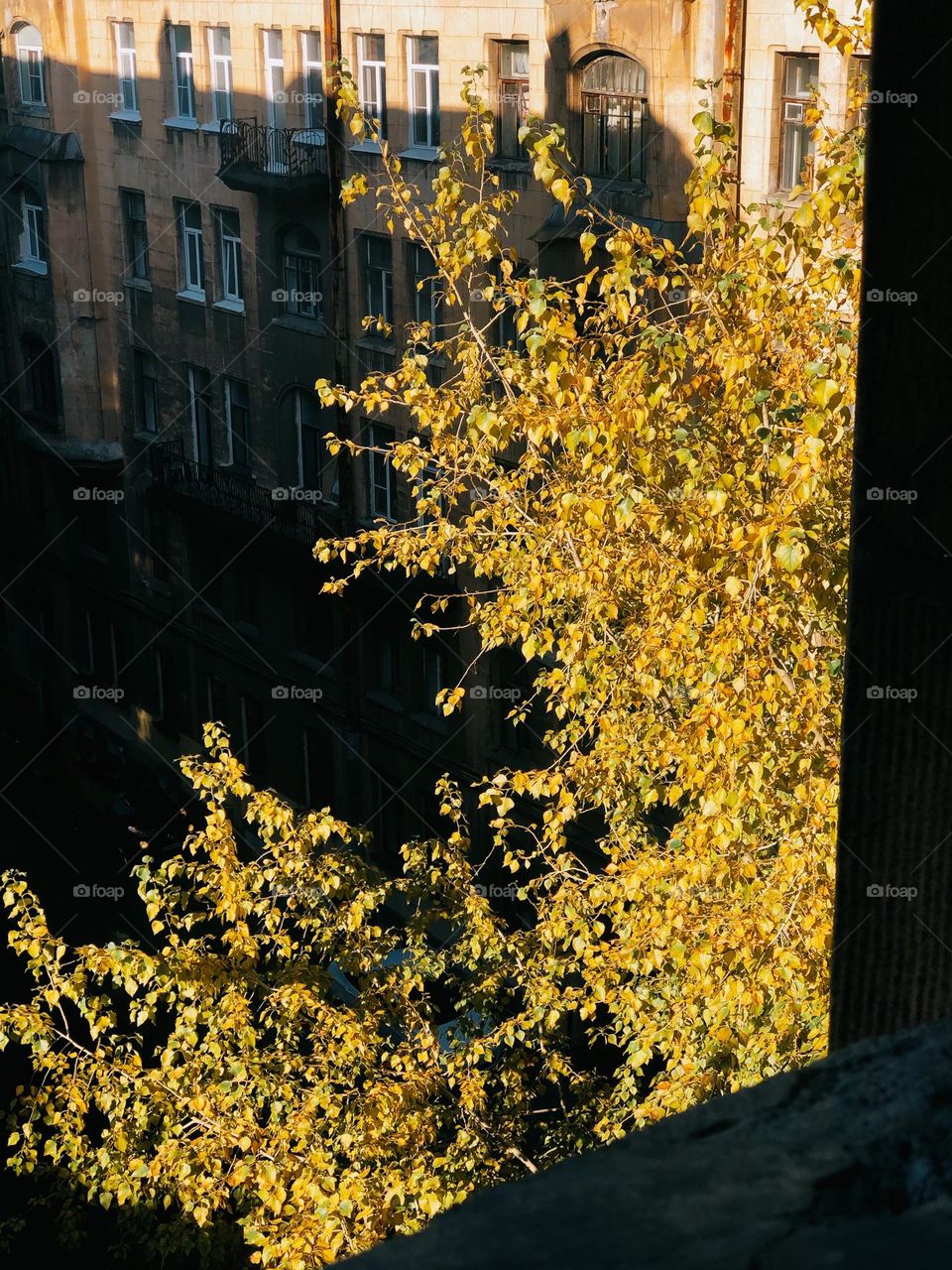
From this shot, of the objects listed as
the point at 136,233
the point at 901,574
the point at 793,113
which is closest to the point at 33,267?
the point at 136,233

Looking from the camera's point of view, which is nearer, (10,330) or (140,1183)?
(140,1183)

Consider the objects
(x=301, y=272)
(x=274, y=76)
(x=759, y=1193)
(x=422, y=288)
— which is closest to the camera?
(x=759, y=1193)

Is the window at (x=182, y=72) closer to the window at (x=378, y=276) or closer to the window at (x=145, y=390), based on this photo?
the window at (x=145, y=390)

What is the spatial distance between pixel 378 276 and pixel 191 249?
5691 millimetres

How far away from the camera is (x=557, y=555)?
8570 millimetres

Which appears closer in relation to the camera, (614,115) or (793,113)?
(793,113)

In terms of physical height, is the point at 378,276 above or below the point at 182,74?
below

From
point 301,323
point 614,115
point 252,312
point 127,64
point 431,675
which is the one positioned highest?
point 127,64

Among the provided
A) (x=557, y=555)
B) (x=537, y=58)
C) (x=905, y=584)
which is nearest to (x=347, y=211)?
(x=537, y=58)

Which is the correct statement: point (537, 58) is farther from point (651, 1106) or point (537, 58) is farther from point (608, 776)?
point (651, 1106)

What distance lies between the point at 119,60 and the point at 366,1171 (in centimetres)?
2344

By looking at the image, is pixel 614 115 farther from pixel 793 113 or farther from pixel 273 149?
pixel 273 149

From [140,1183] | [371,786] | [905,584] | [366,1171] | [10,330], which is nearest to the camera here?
[905,584]

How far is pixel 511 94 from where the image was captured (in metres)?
19.1
